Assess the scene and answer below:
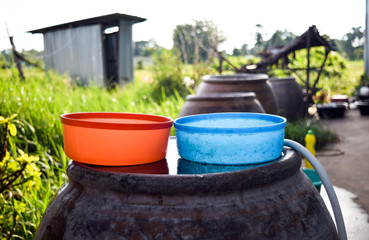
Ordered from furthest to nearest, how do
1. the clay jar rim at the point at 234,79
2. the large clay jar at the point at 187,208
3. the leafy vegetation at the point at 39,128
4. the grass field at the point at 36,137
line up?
the clay jar rim at the point at 234,79 → the grass field at the point at 36,137 → the leafy vegetation at the point at 39,128 → the large clay jar at the point at 187,208

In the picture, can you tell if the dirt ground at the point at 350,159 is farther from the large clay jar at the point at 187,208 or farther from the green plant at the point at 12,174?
the green plant at the point at 12,174

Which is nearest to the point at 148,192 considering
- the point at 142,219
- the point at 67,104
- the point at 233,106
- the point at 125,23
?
the point at 142,219

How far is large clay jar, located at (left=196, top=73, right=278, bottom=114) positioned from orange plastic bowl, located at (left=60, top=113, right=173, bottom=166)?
10.9 feet

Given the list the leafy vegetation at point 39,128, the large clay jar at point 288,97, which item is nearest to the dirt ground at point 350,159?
the leafy vegetation at point 39,128

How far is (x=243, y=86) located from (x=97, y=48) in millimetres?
8983

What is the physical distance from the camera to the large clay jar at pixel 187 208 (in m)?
1.15

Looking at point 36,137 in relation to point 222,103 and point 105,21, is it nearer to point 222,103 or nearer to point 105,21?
point 222,103

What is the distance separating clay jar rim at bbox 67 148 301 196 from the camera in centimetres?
118

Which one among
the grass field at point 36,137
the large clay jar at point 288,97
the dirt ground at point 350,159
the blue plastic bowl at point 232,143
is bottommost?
the dirt ground at point 350,159

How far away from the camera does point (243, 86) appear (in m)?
4.71

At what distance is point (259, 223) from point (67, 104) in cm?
447

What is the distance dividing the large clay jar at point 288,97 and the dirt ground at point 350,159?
37.2 inches

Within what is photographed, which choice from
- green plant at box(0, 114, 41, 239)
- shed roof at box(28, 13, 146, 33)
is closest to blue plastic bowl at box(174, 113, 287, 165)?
green plant at box(0, 114, 41, 239)

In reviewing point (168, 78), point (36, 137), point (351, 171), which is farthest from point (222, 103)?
point (168, 78)
